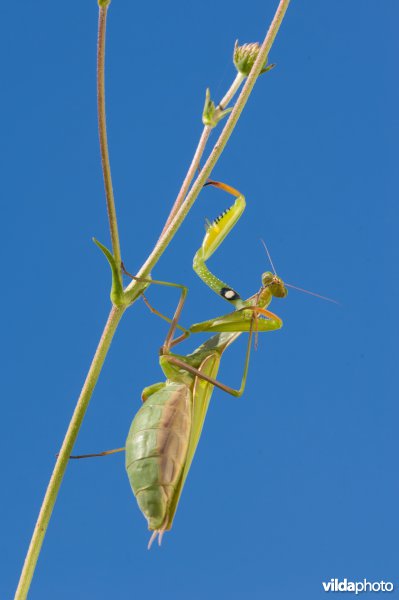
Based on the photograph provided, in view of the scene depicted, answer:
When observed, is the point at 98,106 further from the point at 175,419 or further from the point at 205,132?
the point at 175,419

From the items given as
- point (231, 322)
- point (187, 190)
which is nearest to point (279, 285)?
point (231, 322)

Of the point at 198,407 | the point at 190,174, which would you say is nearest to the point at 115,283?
the point at 190,174

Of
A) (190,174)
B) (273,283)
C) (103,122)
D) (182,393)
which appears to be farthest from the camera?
(273,283)

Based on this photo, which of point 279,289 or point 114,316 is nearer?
point 114,316

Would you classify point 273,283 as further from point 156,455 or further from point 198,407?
point 156,455

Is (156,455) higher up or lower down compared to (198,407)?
lower down

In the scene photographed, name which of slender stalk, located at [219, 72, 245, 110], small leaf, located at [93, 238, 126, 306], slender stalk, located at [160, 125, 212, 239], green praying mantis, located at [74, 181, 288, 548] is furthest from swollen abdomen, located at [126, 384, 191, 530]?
slender stalk, located at [219, 72, 245, 110]
